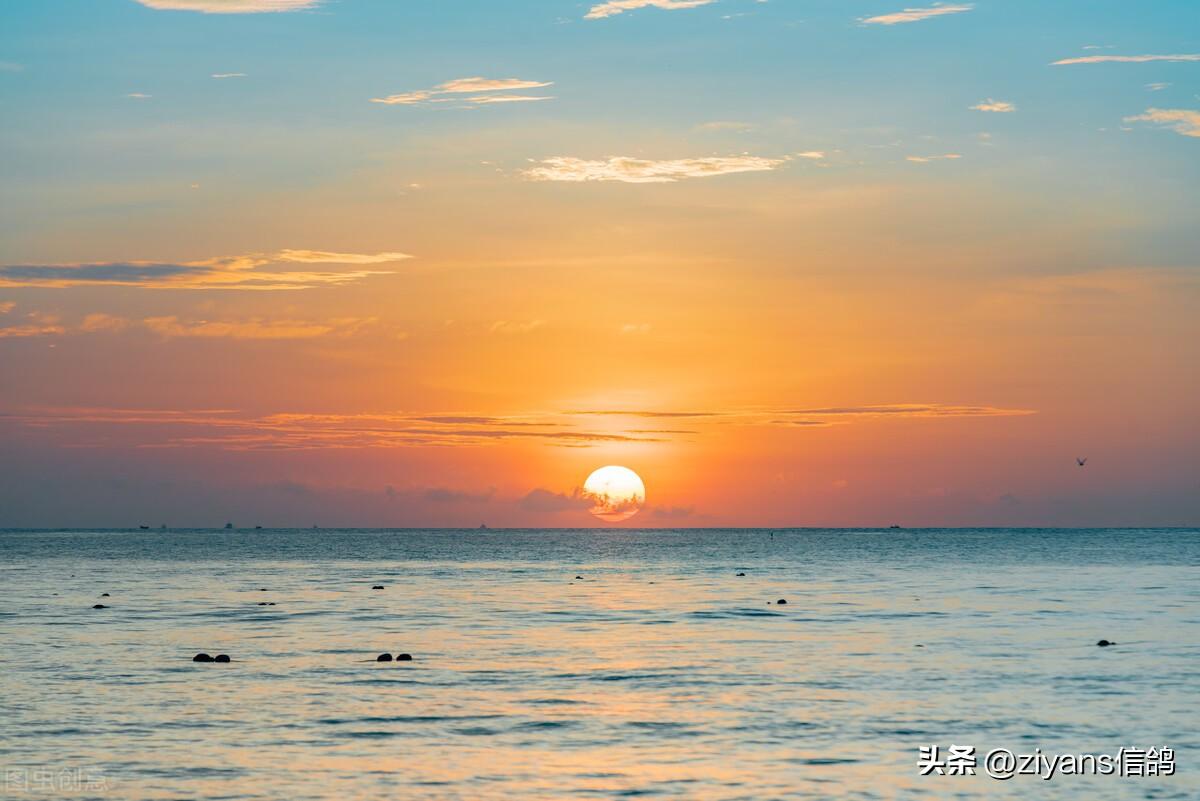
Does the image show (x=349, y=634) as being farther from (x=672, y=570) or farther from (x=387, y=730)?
(x=672, y=570)

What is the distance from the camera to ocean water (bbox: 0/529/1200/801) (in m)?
29.4

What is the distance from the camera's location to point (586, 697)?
41.6 m

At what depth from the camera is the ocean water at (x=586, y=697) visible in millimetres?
29375

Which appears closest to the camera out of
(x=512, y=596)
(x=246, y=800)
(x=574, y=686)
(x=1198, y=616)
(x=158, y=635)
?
(x=246, y=800)

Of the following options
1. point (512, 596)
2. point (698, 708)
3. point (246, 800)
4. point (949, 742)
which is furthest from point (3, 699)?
point (512, 596)

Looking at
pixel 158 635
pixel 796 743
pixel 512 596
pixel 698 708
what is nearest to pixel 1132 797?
pixel 796 743

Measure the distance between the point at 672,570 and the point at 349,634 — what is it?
91116 mm

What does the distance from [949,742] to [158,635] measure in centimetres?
4216

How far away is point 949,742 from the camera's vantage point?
33719 millimetres

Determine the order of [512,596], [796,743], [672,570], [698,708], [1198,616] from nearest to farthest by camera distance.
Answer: [796,743]
[698,708]
[1198,616]
[512,596]
[672,570]

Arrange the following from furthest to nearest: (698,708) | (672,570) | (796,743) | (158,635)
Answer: (672,570) < (158,635) < (698,708) < (796,743)

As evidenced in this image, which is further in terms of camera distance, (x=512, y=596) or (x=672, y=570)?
(x=672, y=570)

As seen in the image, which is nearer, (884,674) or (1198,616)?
(884,674)

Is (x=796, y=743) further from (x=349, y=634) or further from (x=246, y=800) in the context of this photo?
(x=349, y=634)
